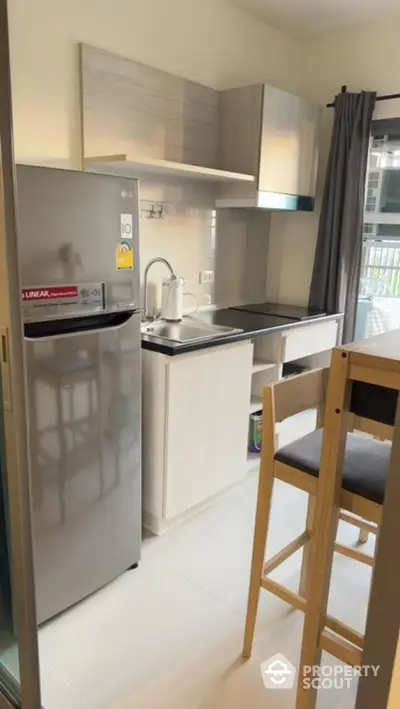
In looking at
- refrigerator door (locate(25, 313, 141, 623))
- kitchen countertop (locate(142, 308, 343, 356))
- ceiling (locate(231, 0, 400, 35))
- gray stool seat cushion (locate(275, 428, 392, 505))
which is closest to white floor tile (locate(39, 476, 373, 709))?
refrigerator door (locate(25, 313, 141, 623))

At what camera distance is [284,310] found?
3.33 metres

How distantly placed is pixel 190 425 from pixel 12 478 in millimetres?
1203

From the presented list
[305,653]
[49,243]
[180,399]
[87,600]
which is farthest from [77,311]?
[305,653]

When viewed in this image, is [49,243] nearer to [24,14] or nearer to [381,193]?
[24,14]

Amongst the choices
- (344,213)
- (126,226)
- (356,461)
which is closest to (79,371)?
(126,226)

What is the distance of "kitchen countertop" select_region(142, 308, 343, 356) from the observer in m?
2.16

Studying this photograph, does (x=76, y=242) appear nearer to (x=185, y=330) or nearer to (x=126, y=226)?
(x=126, y=226)

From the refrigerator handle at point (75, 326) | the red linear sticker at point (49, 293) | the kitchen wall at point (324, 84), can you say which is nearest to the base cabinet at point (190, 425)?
the refrigerator handle at point (75, 326)

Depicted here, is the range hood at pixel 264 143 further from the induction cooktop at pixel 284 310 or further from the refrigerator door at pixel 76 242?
the refrigerator door at pixel 76 242

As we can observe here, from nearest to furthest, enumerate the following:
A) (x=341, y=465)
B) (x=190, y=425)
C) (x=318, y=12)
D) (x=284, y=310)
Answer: (x=341, y=465)
(x=190, y=425)
(x=318, y=12)
(x=284, y=310)

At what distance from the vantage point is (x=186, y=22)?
267 cm

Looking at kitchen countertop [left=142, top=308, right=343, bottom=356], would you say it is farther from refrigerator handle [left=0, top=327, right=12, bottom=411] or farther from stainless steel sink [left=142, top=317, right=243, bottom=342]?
refrigerator handle [left=0, top=327, right=12, bottom=411]

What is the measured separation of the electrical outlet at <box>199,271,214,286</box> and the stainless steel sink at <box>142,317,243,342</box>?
1.39ft

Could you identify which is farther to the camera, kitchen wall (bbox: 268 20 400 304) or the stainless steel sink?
kitchen wall (bbox: 268 20 400 304)
